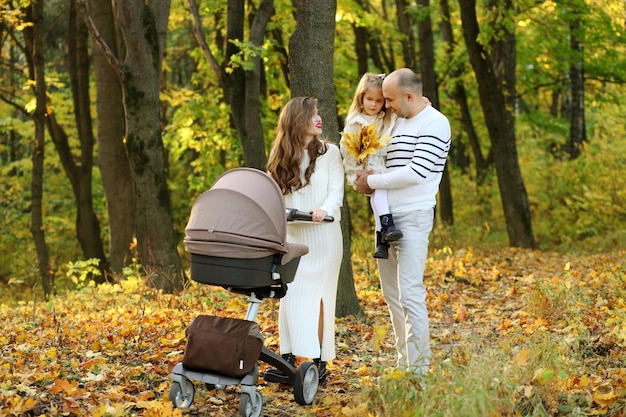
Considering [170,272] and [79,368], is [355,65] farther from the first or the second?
[79,368]

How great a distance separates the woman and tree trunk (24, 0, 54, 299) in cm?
1020

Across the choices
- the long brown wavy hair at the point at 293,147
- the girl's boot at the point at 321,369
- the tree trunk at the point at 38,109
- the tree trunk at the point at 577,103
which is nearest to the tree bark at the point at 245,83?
the tree trunk at the point at 38,109

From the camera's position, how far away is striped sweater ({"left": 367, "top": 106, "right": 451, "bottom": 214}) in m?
5.67

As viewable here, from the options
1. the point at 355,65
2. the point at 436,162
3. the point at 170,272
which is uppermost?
the point at 355,65

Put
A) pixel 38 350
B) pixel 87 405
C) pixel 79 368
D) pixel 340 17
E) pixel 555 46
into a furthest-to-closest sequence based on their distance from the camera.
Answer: pixel 555 46 < pixel 340 17 < pixel 38 350 < pixel 79 368 < pixel 87 405

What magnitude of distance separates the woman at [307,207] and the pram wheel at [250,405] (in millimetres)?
677

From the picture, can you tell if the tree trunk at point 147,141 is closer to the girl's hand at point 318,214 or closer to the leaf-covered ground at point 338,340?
the leaf-covered ground at point 338,340

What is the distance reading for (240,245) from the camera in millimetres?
5094

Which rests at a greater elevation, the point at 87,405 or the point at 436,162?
the point at 436,162

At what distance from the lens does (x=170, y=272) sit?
11031 millimetres

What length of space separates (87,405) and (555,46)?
1575cm

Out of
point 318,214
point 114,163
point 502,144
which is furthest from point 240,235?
point 502,144

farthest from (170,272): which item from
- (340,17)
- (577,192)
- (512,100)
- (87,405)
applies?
(577,192)

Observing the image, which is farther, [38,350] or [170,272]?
[170,272]
